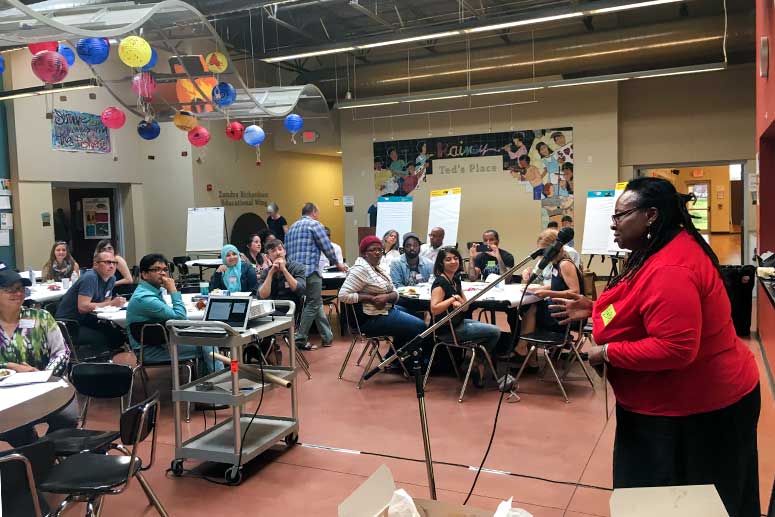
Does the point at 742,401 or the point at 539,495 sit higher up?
the point at 742,401

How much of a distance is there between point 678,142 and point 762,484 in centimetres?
905

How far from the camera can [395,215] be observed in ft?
37.6

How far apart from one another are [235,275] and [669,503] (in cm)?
550

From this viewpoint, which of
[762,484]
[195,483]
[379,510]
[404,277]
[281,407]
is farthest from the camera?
[404,277]

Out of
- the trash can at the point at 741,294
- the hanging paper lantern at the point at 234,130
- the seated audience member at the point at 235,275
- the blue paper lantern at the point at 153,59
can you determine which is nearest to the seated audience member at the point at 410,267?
the seated audience member at the point at 235,275

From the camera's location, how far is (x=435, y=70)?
37.2ft

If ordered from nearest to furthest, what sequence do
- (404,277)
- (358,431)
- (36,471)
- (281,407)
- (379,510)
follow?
(379,510) < (36,471) < (358,431) < (281,407) < (404,277)

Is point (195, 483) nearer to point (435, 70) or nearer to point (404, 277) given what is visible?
point (404, 277)

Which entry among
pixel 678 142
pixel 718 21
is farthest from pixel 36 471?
pixel 678 142

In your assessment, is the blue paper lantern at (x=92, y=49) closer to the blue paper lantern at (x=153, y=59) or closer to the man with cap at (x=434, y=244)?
the blue paper lantern at (x=153, y=59)

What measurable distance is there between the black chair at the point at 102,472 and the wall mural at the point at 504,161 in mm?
10128

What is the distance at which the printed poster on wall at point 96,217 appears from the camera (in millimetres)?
11409

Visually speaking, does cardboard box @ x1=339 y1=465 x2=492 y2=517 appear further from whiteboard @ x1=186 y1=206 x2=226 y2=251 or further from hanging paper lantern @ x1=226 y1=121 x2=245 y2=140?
whiteboard @ x1=186 y1=206 x2=226 y2=251

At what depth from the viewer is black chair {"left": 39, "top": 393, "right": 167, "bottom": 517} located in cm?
250
